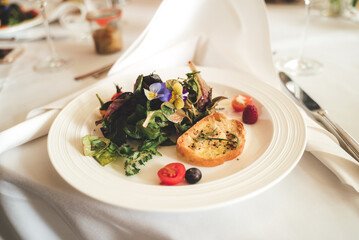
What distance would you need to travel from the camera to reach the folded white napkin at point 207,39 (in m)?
1.67

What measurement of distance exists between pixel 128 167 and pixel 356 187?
80cm

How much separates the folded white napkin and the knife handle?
344 mm

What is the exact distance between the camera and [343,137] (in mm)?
1126

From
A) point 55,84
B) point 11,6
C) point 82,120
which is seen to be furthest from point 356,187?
point 11,6

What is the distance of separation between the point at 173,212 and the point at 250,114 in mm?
670

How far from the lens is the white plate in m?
0.82

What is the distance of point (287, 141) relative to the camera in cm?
104

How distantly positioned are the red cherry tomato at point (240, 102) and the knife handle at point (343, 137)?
1.10 ft

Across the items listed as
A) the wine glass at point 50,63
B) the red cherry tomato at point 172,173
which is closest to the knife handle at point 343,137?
the red cherry tomato at point 172,173

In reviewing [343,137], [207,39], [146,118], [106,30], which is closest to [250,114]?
[343,137]

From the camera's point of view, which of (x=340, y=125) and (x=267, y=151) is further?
(x=340, y=125)

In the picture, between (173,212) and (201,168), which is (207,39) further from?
(173,212)

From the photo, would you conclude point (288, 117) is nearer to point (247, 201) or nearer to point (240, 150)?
point (240, 150)

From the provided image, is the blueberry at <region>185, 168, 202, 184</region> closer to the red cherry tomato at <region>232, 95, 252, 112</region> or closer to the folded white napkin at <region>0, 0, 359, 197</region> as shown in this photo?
the red cherry tomato at <region>232, 95, 252, 112</region>
